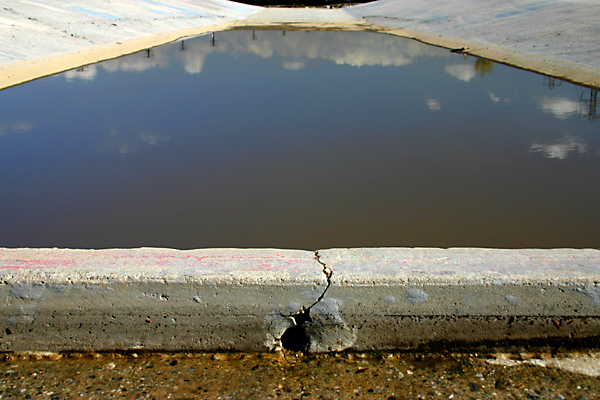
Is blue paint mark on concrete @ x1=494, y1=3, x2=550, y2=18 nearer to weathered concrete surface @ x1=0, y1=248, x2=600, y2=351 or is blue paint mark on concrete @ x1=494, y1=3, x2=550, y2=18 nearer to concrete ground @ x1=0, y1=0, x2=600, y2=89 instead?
concrete ground @ x1=0, y1=0, x2=600, y2=89

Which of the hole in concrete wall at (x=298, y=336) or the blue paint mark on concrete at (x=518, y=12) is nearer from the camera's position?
the hole in concrete wall at (x=298, y=336)

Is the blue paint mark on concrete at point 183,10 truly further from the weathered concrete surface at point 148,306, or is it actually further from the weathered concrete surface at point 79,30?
the weathered concrete surface at point 148,306

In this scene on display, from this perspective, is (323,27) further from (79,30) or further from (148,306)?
(148,306)

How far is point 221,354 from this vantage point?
216cm

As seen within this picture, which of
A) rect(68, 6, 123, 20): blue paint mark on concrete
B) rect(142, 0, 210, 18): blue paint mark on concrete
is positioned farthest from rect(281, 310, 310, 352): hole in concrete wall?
rect(142, 0, 210, 18): blue paint mark on concrete

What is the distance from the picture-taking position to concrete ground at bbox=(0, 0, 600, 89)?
9.52 meters

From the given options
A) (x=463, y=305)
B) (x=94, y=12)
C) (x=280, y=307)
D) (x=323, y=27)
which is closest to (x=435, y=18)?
A: (x=323, y=27)

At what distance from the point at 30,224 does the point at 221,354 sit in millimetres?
1840

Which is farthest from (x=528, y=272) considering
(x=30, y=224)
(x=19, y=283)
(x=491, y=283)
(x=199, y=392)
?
(x=30, y=224)

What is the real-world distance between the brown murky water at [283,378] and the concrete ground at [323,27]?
688cm

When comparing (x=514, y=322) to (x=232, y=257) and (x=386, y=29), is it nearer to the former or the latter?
(x=232, y=257)

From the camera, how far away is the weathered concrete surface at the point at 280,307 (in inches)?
84.0

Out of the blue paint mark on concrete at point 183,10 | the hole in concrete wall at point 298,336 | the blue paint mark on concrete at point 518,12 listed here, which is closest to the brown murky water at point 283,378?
the hole in concrete wall at point 298,336

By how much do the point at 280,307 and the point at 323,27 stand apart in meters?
18.1
